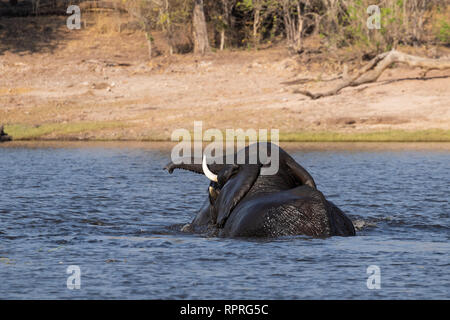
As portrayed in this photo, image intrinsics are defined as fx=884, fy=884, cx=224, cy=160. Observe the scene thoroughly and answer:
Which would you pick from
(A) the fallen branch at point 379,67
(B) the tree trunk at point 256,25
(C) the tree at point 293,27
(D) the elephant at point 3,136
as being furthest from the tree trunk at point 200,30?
(D) the elephant at point 3,136

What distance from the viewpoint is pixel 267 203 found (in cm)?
916

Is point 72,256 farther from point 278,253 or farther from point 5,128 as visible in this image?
point 5,128

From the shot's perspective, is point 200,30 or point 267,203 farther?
point 200,30

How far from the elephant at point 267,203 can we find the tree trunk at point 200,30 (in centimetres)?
2237

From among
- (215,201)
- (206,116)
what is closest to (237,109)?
(206,116)

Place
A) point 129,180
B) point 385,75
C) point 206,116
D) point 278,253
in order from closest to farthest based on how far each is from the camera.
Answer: point 278,253
point 129,180
point 206,116
point 385,75

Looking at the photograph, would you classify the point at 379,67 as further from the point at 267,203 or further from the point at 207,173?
the point at 267,203

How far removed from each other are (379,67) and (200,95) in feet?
18.3

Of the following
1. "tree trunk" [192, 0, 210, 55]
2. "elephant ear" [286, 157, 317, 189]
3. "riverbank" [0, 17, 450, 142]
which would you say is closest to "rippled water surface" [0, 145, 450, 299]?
"elephant ear" [286, 157, 317, 189]

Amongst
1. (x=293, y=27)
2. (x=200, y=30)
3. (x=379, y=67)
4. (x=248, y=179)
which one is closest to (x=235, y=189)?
(x=248, y=179)

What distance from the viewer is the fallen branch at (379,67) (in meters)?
26.5

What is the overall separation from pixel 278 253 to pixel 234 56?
2285cm

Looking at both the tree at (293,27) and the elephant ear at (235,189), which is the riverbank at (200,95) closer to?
the tree at (293,27)

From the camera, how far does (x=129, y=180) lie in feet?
57.2
